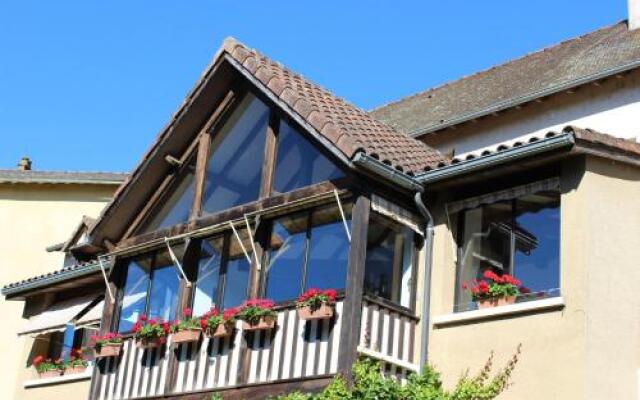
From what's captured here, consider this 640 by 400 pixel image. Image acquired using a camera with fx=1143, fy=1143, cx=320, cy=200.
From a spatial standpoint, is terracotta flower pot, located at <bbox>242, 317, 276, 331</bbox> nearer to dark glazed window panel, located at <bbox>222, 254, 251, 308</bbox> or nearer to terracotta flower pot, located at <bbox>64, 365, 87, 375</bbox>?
dark glazed window panel, located at <bbox>222, 254, 251, 308</bbox>

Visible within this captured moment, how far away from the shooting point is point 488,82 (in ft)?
75.3

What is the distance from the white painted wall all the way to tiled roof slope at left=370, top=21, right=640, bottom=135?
28cm

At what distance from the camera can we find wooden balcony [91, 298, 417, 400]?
1430 cm

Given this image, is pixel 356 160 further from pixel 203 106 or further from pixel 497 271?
pixel 203 106

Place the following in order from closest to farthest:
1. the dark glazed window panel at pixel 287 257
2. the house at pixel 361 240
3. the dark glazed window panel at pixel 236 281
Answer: the house at pixel 361 240 → the dark glazed window panel at pixel 287 257 → the dark glazed window panel at pixel 236 281

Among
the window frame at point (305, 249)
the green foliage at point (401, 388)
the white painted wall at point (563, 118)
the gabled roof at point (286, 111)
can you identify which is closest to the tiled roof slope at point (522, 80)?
the white painted wall at point (563, 118)

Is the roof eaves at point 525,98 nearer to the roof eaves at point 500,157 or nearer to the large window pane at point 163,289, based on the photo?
the roof eaves at point 500,157

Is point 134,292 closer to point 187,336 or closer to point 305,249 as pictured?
point 187,336

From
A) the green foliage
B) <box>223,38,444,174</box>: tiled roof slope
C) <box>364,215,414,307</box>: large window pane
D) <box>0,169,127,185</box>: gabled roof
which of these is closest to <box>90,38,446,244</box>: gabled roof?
<box>223,38,444,174</box>: tiled roof slope

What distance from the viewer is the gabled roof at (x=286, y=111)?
595 inches

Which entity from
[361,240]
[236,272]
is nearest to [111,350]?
[236,272]

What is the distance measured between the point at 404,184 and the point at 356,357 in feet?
8.06

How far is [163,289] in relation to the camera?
58.0 ft

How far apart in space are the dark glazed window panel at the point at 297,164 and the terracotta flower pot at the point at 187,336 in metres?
2.30
